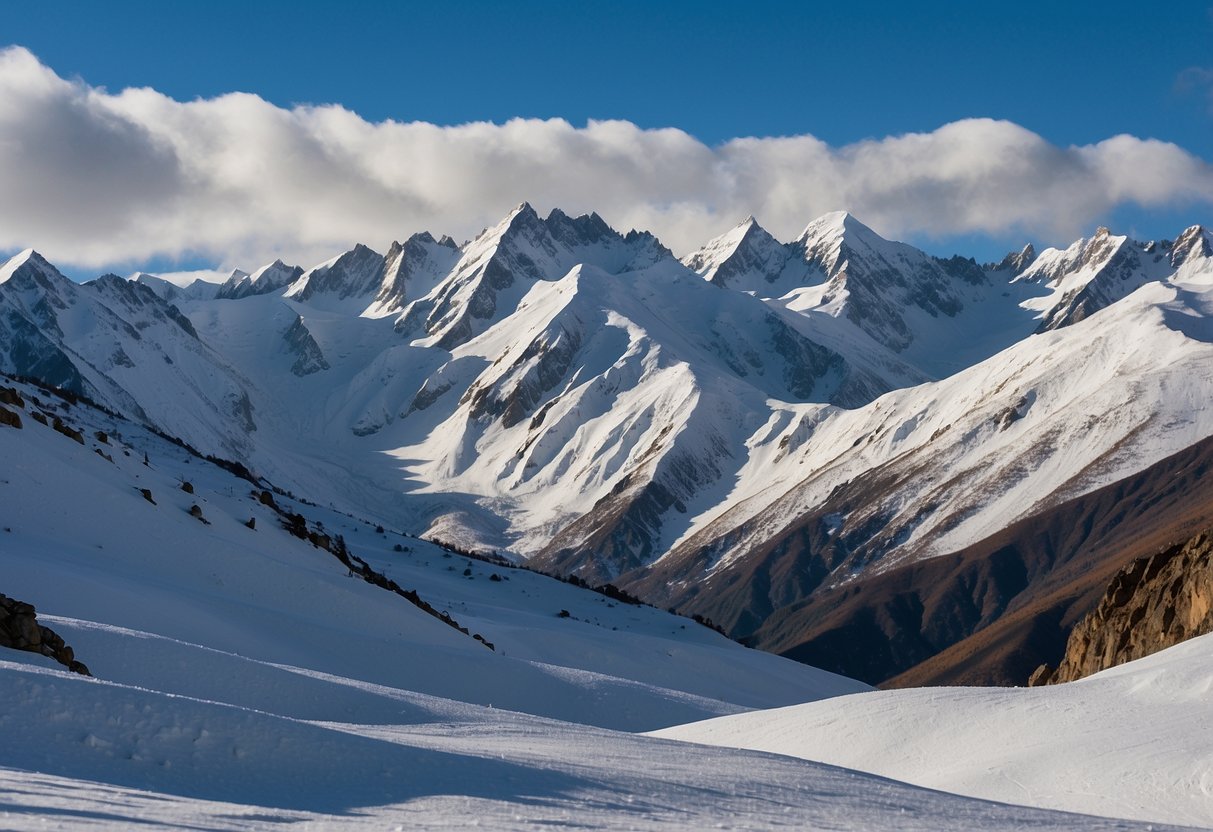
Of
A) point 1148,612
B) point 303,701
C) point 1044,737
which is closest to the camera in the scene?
point 303,701

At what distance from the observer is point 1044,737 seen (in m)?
29.7

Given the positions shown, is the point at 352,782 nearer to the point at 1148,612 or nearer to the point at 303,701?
the point at 303,701

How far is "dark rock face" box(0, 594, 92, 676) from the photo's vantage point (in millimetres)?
23875

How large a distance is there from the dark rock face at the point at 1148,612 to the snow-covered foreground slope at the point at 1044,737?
17.7 metres

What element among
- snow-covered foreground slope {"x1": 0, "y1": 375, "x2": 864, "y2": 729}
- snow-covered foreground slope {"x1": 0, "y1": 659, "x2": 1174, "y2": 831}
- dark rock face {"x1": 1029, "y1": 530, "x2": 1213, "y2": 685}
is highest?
dark rock face {"x1": 1029, "y1": 530, "x2": 1213, "y2": 685}

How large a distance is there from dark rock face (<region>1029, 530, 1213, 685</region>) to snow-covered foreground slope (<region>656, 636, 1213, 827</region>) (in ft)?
58.0

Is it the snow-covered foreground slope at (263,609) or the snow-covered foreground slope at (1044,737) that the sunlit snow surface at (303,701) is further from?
the snow-covered foreground slope at (1044,737)

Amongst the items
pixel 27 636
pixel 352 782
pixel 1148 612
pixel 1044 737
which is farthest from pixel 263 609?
pixel 1148 612

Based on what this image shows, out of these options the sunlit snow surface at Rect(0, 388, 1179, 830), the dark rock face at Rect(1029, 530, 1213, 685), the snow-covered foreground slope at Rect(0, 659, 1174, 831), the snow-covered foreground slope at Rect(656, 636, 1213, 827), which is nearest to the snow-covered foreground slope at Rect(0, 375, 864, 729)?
the sunlit snow surface at Rect(0, 388, 1179, 830)

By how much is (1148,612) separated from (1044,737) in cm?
3053

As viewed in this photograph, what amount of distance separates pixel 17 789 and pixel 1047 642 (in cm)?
16628

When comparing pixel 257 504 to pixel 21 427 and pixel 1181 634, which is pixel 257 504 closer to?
pixel 21 427

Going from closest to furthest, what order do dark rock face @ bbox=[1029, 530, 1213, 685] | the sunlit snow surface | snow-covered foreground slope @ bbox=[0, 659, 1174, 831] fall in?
snow-covered foreground slope @ bbox=[0, 659, 1174, 831] < the sunlit snow surface < dark rock face @ bbox=[1029, 530, 1213, 685]

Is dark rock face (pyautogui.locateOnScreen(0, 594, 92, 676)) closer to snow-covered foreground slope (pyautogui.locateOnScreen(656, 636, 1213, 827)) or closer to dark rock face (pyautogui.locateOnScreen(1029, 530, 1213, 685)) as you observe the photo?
snow-covered foreground slope (pyautogui.locateOnScreen(656, 636, 1213, 827))
